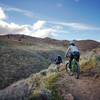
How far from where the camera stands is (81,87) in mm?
14250

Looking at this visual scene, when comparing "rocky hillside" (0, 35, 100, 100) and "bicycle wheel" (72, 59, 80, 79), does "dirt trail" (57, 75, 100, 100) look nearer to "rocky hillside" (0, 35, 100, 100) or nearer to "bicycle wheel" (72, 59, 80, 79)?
"bicycle wheel" (72, 59, 80, 79)

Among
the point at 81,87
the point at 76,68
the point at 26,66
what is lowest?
the point at 26,66

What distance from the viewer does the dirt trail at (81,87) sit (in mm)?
13302

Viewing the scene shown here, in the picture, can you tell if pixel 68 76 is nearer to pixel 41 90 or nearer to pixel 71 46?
pixel 71 46

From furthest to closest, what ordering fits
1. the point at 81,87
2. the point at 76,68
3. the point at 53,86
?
1. the point at 76,68
2. the point at 81,87
3. the point at 53,86

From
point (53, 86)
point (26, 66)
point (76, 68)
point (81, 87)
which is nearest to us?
point (53, 86)

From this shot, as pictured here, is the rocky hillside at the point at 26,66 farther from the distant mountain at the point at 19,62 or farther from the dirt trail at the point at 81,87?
the dirt trail at the point at 81,87

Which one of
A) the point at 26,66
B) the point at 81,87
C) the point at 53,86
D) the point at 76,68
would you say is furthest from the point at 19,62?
the point at 53,86

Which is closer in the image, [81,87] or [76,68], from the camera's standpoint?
[81,87]

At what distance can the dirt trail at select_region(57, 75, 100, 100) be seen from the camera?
13.3 metres

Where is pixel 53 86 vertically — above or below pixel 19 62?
above

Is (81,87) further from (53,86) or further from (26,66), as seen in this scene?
(26,66)

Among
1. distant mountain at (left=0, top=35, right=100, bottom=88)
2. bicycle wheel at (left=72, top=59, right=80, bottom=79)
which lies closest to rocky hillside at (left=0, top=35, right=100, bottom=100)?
distant mountain at (left=0, top=35, right=100, bottom=88)

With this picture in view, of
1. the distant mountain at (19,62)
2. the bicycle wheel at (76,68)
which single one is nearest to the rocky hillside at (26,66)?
the distant mountain at (19,62)
